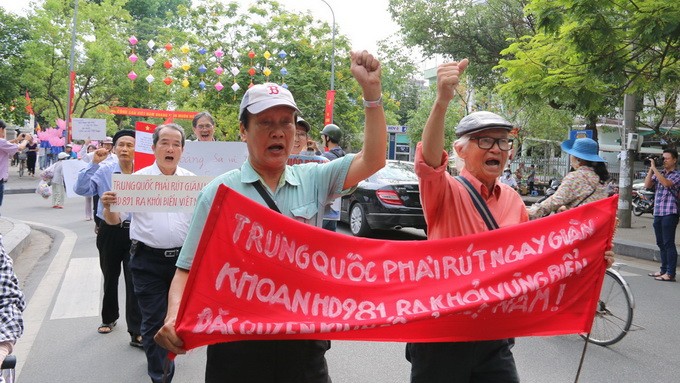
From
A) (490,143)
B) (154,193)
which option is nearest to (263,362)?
(490,143)

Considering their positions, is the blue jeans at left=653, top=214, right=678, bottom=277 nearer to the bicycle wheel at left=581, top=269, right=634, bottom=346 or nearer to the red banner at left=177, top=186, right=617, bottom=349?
the bicycle wheel at left=581, top=269, right=634, bottom=346

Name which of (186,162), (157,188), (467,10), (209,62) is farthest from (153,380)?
(209,62)

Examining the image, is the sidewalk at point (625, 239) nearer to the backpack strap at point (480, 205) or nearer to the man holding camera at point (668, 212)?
the man holding camera at point (668, 212)

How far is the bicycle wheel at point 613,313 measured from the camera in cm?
545

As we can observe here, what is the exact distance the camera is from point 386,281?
2504mm

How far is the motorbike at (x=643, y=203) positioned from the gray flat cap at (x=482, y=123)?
19156 mm

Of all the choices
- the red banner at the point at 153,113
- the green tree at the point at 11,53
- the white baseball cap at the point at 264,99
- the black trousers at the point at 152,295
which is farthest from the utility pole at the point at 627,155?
the green tree at the point at 11,53

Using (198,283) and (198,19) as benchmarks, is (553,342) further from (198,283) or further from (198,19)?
(198,19)

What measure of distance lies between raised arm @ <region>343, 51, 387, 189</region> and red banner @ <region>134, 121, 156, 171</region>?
3137mm

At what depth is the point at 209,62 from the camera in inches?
1051

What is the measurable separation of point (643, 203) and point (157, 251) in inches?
754

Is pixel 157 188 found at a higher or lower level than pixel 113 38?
lower

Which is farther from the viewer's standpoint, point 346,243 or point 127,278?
point 127,278

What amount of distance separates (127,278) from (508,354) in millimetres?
3562
